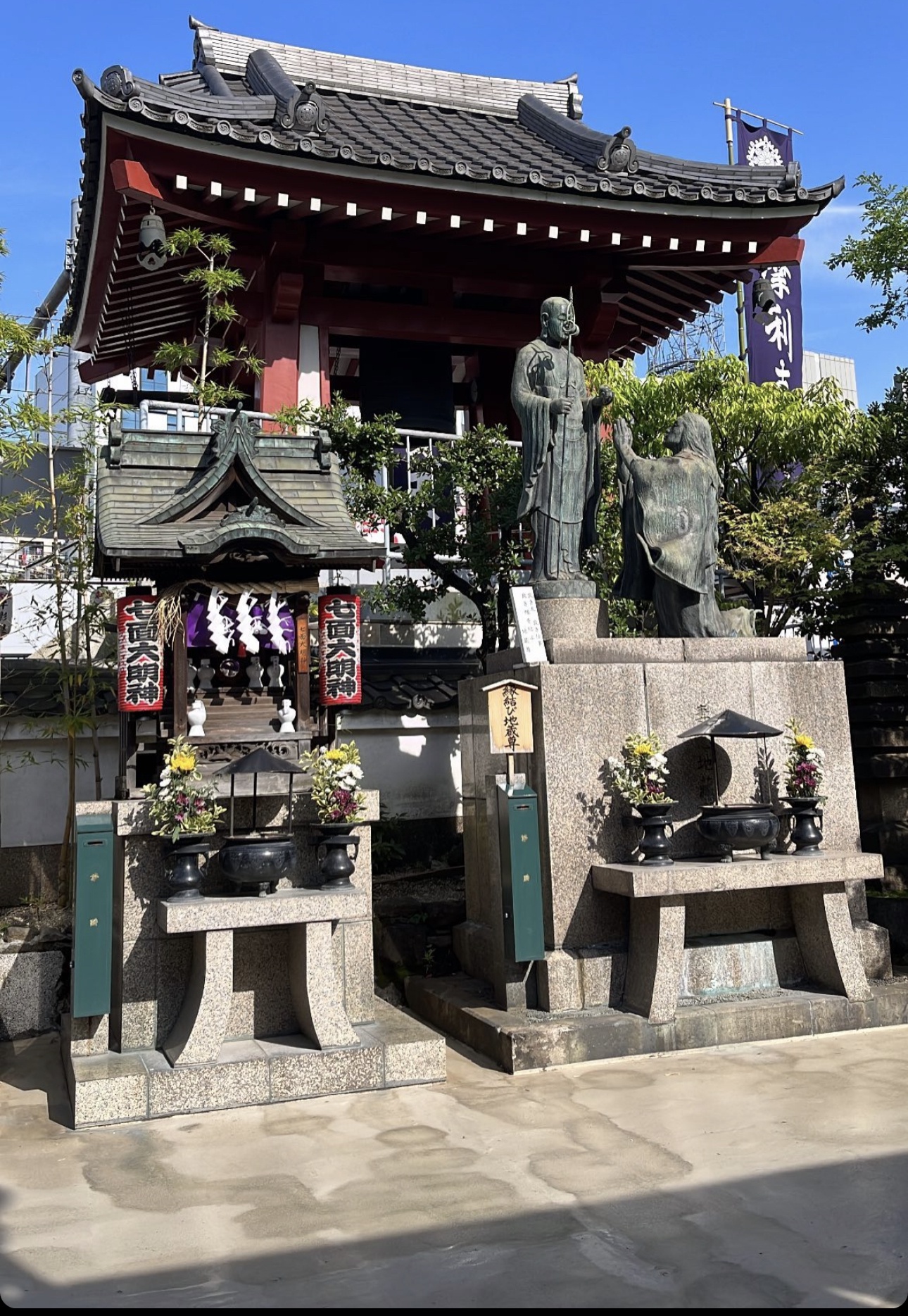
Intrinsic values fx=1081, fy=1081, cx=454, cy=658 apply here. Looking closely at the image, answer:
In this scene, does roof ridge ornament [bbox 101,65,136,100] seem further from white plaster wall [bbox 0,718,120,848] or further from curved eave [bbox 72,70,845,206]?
white plaster wall [bbox 0,718,120,848]

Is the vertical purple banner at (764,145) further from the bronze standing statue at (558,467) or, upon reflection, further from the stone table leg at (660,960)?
the stone table leg at (660,960)

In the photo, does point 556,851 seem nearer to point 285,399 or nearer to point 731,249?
point 285,399

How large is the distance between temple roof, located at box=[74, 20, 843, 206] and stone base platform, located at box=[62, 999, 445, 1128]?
8.38m

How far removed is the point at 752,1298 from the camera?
3787 mm

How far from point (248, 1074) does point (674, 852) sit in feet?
11.2

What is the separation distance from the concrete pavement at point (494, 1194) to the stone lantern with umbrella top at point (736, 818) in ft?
4.67

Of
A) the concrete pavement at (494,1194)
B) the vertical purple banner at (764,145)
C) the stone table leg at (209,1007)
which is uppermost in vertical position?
the vertical purple banner at (764,145)

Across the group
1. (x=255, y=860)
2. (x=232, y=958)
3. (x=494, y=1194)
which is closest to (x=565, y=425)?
(x=255, y=860)

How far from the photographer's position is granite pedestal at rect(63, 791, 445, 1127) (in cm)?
627

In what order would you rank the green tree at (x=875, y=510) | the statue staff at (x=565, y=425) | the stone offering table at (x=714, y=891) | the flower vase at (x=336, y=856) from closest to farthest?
the flower vase at (x=336, y=856) < the stone offering table at (x=714, y=891) < the statue staff at (x=565, y=425) < the green tree at (x=875, y=510)

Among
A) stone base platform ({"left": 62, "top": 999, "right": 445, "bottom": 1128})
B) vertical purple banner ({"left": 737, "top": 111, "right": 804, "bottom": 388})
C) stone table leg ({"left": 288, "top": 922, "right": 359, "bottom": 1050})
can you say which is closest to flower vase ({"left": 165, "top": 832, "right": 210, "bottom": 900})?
stone table leg ({"left": 288, "top": 922, "right": 359, "bottom": 1050})

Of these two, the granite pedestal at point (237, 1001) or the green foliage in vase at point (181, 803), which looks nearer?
the granite pedestal at point (237, 1001)

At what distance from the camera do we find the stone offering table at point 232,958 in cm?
632

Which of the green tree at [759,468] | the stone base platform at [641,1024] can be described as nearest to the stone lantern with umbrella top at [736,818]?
the stone base platform at [641,1024]
